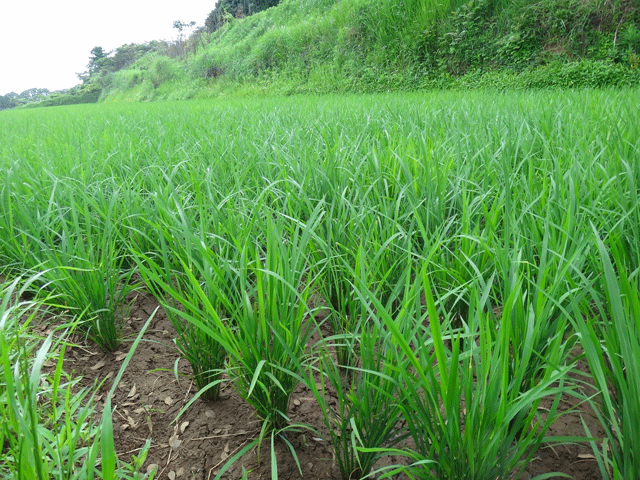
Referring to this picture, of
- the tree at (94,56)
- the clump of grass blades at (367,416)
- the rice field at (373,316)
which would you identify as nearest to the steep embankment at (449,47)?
the rice field at (373,316)

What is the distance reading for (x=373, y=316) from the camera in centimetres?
64

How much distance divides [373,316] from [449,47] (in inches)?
305

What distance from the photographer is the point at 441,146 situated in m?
1.81

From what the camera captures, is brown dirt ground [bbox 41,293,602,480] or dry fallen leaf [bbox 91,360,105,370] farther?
dry fallen leaf [bbox 91,360,105,370]

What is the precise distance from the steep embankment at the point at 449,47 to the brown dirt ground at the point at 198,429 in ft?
20.3

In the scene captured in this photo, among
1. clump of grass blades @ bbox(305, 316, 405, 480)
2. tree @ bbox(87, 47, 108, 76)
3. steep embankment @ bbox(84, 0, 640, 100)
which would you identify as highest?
tree @ bbox(87, 47, 108, 76)

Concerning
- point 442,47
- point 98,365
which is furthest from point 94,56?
point 98,365

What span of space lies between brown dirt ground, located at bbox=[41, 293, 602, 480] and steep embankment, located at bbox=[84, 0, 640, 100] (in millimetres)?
6186

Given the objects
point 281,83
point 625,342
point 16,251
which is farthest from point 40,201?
point 281,83

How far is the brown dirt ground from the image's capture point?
74cm

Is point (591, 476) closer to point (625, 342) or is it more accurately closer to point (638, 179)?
point (625, 342)

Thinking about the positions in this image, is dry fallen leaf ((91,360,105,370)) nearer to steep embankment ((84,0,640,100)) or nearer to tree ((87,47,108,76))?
steep embankment ((84,0,640,100))

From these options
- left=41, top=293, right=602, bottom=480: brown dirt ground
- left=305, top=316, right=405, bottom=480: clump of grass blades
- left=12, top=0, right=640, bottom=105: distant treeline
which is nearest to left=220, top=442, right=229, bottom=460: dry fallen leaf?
left=41, top=293, right=602, bottom=480: brown dirt ground

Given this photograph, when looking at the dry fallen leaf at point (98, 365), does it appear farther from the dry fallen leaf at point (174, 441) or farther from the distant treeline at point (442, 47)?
the distant treeline at point (442, 47)
